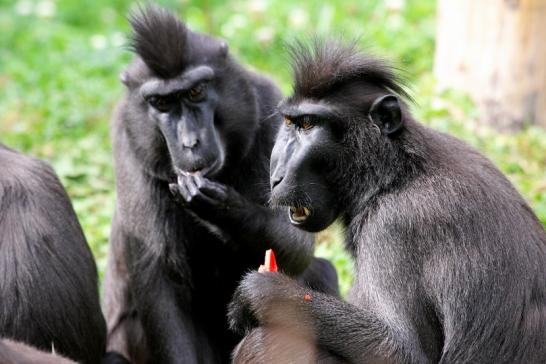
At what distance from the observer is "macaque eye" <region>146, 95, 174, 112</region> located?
22.9 ft

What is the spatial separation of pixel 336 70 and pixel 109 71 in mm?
7171

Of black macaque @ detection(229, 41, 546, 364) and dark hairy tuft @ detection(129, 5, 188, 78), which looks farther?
dark hairy tuft @ detection(129, 5, 188, 78)

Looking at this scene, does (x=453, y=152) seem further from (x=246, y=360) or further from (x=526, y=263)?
(x=246, y=360)

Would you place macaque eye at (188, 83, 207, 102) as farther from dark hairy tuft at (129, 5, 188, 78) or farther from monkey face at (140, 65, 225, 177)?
dark hairy tuft at (129, 5, 188, 78)

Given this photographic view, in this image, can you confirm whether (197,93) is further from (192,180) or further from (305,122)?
(305,122)

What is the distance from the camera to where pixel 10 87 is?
12.0 m

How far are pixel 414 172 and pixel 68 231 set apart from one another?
2.18 metres

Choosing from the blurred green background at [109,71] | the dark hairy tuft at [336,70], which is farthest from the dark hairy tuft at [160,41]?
the blurred green background at [109,71]

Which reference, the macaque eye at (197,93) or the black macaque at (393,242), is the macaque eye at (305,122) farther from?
the macaque eye at (197,93)

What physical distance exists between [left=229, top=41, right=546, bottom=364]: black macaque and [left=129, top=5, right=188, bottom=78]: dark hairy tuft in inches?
51.6

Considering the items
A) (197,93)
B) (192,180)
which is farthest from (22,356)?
(197,93)

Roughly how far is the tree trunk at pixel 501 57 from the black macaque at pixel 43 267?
474 centimetres

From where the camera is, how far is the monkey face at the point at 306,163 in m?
5.81

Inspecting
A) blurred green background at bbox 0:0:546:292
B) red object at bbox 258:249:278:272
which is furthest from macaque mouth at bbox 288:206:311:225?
blurred green background at bbox 0:0:546:292
